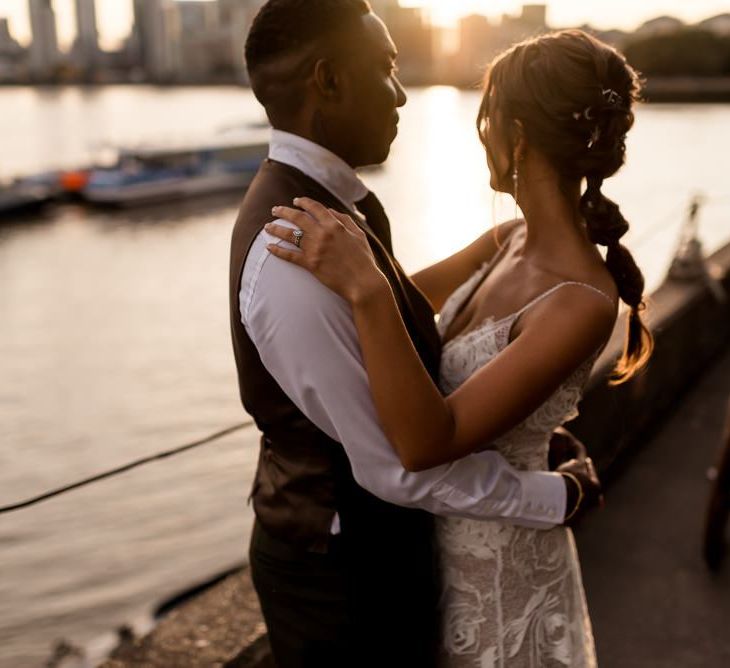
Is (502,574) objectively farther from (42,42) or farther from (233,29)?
(42,42)

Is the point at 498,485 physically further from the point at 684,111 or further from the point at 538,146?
the point at 684,111

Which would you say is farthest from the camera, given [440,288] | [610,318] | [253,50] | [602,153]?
[440,288]

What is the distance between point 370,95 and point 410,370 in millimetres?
502

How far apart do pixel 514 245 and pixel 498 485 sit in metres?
0.60

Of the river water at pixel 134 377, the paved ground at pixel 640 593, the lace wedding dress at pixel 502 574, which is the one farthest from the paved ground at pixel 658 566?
the river water at pixel 134 377

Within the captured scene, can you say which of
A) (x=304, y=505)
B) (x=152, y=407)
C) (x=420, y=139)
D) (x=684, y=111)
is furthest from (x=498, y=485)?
(x=684, y=111)

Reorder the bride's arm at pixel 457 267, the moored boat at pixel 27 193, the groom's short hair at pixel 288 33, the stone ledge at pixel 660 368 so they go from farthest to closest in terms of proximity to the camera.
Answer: the moored boat at pixel 27 193, the stone ledge at pixel 660 368, the bride's arm at pixel 457 267, the groom's short hair at pixel 288 33

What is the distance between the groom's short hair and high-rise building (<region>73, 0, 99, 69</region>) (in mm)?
173067

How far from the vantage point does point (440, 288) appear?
7.22 feet

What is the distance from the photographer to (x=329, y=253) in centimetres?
139

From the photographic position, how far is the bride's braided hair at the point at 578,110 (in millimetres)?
1695

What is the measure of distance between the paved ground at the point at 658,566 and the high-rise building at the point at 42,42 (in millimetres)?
166843

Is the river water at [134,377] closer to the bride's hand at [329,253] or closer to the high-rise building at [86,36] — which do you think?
the bride's hand at [329,253]

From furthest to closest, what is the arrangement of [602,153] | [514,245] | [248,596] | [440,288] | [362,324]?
[248,596] → [440,288] → [514,245] → [602,153] → [362,324]
